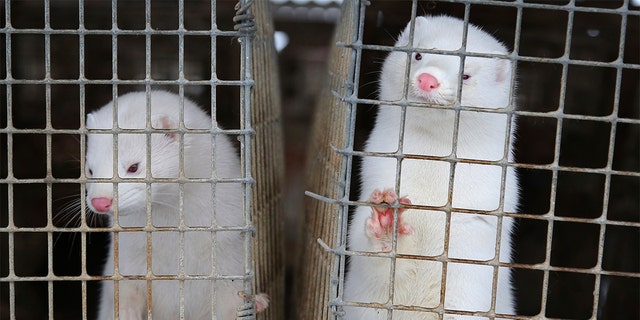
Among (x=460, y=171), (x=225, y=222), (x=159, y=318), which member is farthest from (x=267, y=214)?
(x=460, y=171)

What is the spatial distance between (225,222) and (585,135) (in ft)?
7.95

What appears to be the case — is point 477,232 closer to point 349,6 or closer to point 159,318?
point 349,6

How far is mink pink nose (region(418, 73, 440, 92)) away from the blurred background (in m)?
1.67

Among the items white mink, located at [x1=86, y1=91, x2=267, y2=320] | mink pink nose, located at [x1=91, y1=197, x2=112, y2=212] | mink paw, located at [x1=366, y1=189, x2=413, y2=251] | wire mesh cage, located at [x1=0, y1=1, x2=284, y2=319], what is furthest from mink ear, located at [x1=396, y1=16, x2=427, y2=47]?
mink pink nose, located at [x1=91, y1=197, x2=112, y2=212]

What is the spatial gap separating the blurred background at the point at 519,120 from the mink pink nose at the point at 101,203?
4.96 feet

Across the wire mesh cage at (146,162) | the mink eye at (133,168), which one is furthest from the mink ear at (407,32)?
the mink eye at (133,168)

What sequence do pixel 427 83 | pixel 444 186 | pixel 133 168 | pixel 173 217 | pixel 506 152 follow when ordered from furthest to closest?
pixel 173 217, pixel 133 168, pixel 444 186, pixel 427 83, pixel 506 152

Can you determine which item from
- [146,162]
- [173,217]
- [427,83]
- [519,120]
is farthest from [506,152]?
[519,120]

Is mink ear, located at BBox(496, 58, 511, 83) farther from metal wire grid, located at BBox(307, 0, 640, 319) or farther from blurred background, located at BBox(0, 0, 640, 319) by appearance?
blurred background, located at BBox(0, 0, 640, 319)

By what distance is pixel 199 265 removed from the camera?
269 cm

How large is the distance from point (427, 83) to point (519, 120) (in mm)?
2236

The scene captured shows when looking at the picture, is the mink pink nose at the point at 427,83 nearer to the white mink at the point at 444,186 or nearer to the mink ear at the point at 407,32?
the white mink at the point at 444,186

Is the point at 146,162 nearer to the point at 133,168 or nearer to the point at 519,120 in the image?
the point at 133,168

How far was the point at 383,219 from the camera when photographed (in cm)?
224
